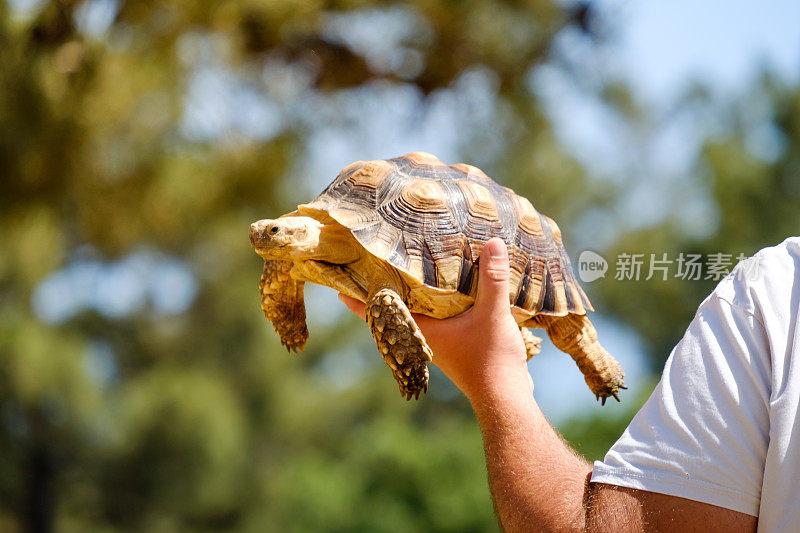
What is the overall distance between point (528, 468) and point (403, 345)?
372 mm

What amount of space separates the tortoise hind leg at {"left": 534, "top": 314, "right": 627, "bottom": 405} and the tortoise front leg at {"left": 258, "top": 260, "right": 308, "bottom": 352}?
50 centimetres

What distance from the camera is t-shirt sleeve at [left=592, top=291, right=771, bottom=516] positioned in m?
0.76

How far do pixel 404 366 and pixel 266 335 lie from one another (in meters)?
6.66

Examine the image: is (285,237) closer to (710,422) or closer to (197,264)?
(710,422)

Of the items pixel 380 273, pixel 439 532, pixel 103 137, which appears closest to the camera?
pixel 380 273

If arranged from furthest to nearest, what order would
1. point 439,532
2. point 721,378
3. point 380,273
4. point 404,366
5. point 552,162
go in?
point 552,162, point 439,532, point 380,273, point 404,366, point 721,378

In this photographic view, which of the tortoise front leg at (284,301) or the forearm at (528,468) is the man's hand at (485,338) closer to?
the forearm at (528,468)

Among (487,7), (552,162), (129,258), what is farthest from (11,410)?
(552,162)

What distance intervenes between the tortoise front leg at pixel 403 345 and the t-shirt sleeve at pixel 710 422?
1.67 feet

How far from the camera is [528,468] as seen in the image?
3.26 ft

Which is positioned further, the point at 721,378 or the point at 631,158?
the point at 631,158

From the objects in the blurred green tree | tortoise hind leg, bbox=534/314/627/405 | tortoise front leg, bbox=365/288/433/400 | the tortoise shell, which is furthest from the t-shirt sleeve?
the blurred green tree

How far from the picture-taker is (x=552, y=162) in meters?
9.14

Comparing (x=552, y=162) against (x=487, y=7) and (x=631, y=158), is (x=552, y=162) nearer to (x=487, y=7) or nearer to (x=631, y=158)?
(x=631, y=158)
